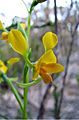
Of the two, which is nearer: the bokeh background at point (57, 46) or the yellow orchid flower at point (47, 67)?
the yellow orchid flower at point (47, 67)

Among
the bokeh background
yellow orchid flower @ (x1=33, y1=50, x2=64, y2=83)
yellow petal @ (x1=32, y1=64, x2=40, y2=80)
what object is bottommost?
the bokeh background

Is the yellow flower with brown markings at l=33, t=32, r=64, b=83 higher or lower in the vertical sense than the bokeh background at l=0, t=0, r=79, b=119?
higher

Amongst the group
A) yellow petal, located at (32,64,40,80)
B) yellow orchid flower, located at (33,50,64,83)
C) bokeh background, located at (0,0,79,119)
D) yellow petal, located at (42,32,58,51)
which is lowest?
bokeh background, located at (0,0,79,119)

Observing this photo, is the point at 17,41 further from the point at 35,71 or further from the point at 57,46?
the point at 57,46

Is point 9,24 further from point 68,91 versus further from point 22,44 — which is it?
point 68,91

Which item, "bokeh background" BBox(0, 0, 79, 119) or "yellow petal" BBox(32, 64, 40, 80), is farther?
"bokeh background" BBox(0, 0, 79, 119)

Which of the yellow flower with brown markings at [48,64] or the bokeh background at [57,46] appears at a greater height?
the yellow flower with brown markings at [48,64]

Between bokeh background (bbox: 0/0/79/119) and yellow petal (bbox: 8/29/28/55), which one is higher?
yellow petal (bbox: 8/29/28/55)
